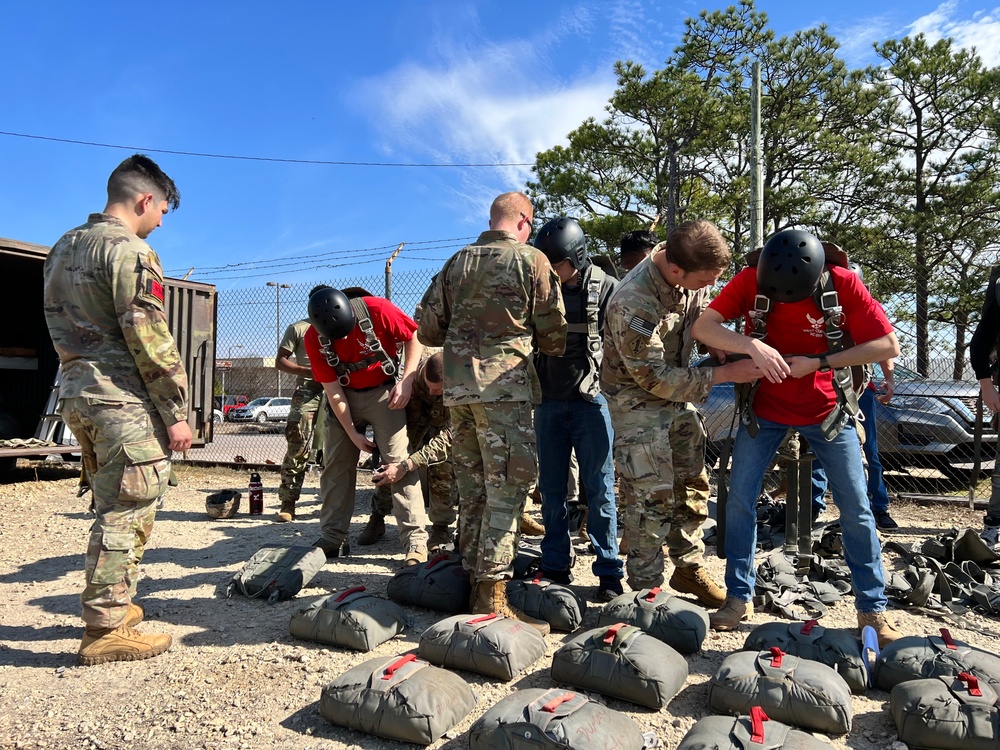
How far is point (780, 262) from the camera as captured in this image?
3021mm

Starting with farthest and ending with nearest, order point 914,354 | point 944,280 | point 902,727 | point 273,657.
A: point 944,280
point 914,354
point 273,657
point 902,727

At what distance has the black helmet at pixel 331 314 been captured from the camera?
4.66 m

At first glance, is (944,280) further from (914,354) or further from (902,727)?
(902,727)

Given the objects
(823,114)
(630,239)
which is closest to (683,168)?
(823,114)

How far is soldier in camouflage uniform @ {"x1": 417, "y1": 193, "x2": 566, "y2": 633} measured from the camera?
3.43m

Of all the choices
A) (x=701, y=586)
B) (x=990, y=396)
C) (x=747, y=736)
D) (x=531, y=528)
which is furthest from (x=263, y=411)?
(x=747, y=736)

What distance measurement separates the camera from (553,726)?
2154 millimetres

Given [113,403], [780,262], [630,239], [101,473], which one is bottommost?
[101,473]

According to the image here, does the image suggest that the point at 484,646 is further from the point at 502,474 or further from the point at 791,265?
the point at 791,265

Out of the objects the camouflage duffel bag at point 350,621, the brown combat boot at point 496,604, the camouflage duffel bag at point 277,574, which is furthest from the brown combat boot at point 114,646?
the brown combat boot at point 496,604

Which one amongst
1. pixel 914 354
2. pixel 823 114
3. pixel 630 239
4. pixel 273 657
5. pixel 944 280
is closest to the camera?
pixel 273 657

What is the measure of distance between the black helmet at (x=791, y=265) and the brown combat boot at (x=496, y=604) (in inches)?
75.2

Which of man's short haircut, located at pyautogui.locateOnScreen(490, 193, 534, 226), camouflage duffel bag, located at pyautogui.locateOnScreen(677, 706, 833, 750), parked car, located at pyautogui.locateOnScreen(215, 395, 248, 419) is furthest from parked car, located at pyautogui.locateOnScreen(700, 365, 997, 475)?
parked car, located at pyautogui.locateOnScreen(215, 395, 248, 419)

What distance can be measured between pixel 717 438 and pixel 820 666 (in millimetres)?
5991
